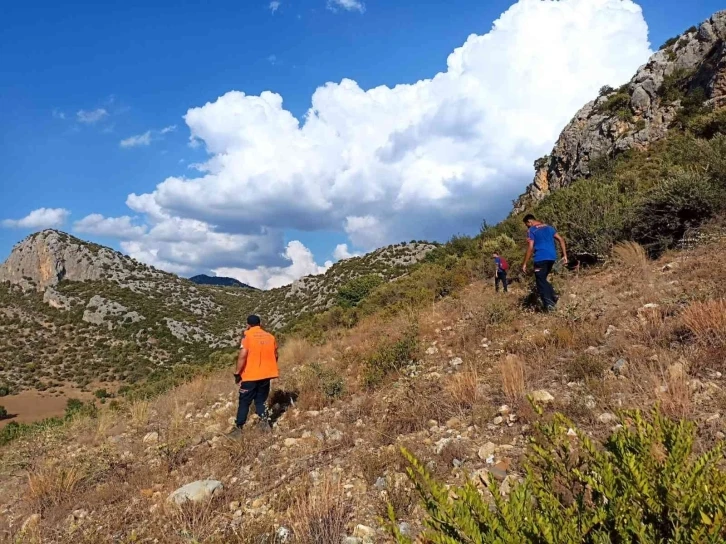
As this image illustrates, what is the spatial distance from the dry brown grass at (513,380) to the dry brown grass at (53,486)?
16.0 ft

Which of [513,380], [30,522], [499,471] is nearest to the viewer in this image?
[499,471]

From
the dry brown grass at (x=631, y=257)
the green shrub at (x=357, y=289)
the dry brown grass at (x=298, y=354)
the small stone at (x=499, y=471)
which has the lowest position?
the small stone at (x=499, y=471)

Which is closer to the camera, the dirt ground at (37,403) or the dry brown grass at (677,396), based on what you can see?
the dry brown grass at (677,396)

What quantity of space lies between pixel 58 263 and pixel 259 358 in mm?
76365

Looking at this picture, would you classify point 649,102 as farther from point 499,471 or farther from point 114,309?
point 114,309

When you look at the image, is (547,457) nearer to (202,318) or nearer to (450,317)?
(450,317)

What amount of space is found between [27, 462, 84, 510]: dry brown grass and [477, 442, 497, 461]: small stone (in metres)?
4.40

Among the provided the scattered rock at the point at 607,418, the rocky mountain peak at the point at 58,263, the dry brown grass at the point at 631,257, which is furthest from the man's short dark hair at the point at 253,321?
the rocky mountain peak at the point at 58,263

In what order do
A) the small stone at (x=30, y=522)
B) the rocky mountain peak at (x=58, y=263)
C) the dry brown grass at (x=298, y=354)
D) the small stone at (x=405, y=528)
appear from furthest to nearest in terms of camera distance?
the rocky mountain peak at (x=58, y=263) → the dry brown grass at (x=298, y=354) → the small stone at (x=30, y=522) → the small stone at (x=405, y=528)

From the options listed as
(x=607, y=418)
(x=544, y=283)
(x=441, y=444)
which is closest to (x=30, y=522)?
(x=441, y=444)

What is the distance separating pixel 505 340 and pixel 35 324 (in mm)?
67569

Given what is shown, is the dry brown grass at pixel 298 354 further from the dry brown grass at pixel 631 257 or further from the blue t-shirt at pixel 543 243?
the dry brown grass at pixel 631 257

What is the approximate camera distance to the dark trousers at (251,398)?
597cm

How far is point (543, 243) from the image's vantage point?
24.6 feet
